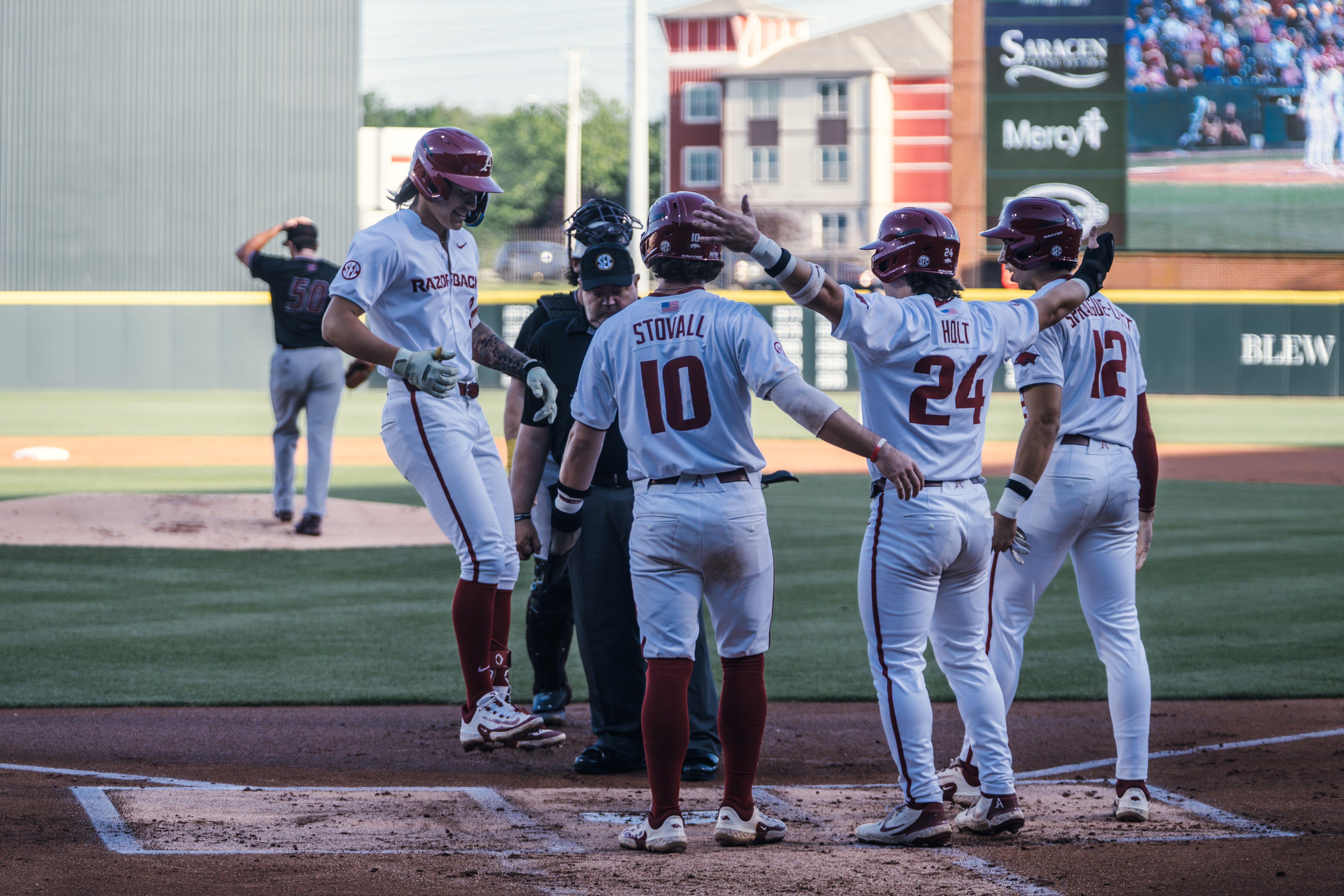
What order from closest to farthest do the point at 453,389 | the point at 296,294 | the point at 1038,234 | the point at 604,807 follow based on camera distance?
the point at 1038,234 < the point at 604,807 < the point at 453,389 < the point at 296,294

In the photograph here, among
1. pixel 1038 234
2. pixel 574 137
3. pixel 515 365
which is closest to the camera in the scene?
pixel 1038 234

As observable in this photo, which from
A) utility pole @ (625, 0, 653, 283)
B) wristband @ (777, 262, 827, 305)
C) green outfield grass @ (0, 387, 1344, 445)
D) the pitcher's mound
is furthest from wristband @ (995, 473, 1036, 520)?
utility pole @ (625, 0, 653, 283)

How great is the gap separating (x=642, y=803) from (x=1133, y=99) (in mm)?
23276

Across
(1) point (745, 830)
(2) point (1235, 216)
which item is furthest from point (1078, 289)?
(2) point (1235, 216)

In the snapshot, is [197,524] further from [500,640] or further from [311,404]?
[500,640]

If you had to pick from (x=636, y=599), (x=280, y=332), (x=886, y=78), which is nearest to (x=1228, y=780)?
(x=636, y=599)

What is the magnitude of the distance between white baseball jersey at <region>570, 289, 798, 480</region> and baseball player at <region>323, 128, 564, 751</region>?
997 mm

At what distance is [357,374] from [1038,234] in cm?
312

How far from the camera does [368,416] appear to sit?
2509cm

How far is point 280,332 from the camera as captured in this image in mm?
11031

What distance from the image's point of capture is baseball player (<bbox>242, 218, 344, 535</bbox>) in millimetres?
10797

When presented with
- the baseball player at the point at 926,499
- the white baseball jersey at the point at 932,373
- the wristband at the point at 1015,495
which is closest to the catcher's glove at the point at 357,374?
the baseball player at the point at 926,499

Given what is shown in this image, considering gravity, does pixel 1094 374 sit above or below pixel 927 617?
above

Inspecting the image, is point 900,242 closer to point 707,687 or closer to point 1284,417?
point 707,687
